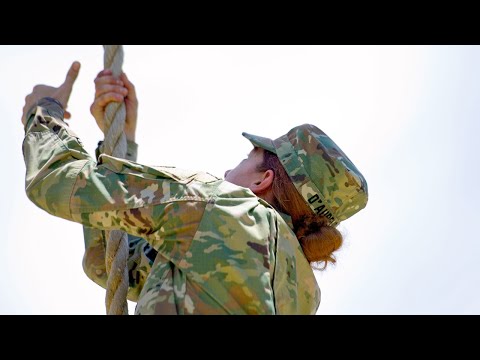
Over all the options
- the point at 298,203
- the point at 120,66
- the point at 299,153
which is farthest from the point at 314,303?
the point at 120,66

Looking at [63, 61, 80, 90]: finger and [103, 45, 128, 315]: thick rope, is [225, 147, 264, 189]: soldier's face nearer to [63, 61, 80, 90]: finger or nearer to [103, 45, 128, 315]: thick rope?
[103, 45, 128, 315]: thick rope

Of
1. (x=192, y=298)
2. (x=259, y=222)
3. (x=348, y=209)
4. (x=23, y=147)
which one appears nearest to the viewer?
(x=192, y=298)

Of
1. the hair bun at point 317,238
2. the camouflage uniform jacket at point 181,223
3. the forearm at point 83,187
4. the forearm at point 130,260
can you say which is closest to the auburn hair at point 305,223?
the hair bun at point 317,238

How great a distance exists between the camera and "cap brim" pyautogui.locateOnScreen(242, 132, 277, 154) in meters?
4.10

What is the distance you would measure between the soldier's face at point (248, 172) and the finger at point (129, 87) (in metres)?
0.61

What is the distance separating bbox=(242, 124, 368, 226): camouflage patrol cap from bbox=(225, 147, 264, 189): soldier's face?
6 cm

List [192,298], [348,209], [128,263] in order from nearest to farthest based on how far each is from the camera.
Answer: [192,298]
[128,263]
[348,209]

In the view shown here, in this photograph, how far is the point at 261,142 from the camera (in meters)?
4.11

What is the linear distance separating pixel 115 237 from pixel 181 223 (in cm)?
55

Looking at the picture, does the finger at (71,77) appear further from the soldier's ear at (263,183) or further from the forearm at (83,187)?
the soldier's ear at (263,183)

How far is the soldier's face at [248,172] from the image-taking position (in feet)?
13.1

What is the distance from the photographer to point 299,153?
13.3 ft

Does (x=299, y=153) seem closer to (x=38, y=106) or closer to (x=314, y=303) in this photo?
(x=314, y=303)

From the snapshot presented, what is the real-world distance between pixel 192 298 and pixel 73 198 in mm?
628
